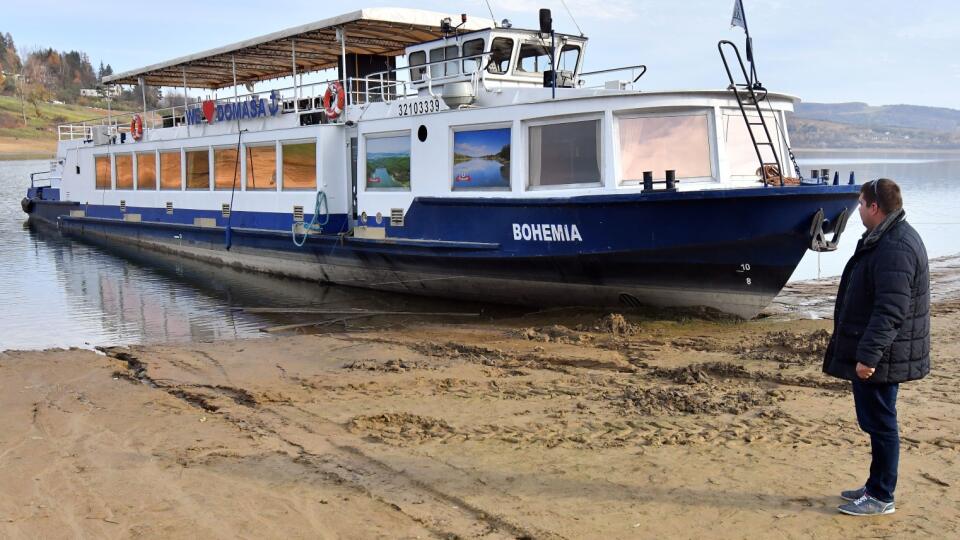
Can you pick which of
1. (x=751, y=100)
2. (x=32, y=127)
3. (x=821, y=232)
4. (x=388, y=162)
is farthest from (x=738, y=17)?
(x=32, y=127)

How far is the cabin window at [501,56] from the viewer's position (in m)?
11.4

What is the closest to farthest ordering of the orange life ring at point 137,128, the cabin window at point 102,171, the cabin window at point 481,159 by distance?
the cabin window at point 481,159
the orange life ring at point 137,128
the cabin window at point 102,171

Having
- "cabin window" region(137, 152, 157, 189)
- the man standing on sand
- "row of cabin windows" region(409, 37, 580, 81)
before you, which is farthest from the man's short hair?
"cabin window" region(137, 152, 157, 189)

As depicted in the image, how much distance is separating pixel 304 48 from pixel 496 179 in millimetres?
6443

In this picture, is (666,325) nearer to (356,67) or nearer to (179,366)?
(179,366)

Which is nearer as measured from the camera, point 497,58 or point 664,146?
point 664,146

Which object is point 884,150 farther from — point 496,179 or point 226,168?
point 496,179

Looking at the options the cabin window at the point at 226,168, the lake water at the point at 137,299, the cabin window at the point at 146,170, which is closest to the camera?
the lake water at the point at 137,299

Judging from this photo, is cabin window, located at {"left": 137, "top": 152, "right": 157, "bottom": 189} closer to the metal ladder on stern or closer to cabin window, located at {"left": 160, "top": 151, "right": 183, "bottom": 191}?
cabin window, located at {"left": 160, "top": 151, "right": 183, "bottom": 191}

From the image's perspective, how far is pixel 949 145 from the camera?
477ft

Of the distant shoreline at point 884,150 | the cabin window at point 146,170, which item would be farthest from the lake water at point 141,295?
the distant shoreline at point 884,150

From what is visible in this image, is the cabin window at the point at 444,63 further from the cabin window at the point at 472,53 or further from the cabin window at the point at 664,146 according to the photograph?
the cabin window at the point at 664,146

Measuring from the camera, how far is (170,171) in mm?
16812

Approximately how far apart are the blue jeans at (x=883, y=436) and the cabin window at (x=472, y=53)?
8336mm
